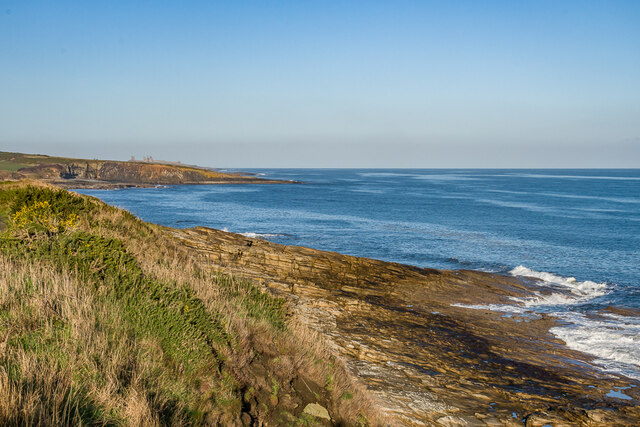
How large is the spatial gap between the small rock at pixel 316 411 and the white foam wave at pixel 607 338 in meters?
12.0

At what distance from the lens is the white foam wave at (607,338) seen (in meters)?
15.3

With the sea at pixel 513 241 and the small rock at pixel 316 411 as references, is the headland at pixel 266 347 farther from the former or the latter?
the sea at pixel 513 241

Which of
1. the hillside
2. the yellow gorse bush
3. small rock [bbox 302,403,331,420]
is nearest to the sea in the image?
small rock [bbox 302,403,331,420]

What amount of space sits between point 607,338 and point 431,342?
861 centimetres

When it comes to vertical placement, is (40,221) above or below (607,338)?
above

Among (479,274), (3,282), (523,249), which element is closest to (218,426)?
(3,282)

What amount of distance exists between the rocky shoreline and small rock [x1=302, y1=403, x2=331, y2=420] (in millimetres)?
2847

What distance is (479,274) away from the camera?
94.6ft

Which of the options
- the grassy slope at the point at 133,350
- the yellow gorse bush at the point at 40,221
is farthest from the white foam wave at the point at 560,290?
the yellow gorse bush at the point at 40,221

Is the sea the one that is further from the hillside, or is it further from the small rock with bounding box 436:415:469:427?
the hillside

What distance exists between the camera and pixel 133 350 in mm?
6059

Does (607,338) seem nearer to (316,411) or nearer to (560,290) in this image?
(560,290)

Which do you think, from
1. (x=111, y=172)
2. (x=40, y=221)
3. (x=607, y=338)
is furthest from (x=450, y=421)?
(x=111, y=172)

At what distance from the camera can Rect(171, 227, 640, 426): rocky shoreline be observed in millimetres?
10484
